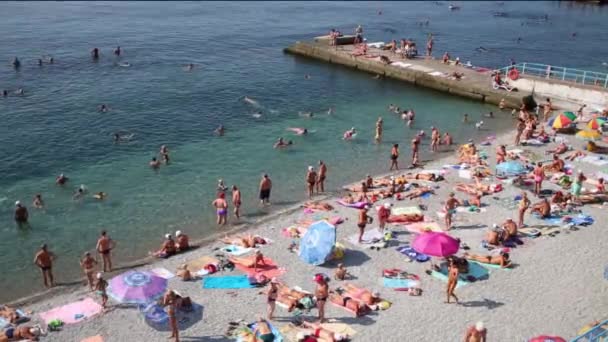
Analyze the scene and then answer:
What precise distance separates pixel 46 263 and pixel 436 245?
1241cm

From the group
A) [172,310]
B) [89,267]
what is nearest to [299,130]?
[89,267]

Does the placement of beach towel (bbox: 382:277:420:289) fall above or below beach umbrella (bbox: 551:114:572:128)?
below

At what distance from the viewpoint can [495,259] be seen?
1939cm

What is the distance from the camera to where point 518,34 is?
236 feet

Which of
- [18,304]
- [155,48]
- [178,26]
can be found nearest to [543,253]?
[18,304]

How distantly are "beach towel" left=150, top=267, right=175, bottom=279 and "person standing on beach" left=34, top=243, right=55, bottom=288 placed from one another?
3252 mm

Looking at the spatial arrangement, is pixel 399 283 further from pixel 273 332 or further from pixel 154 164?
pixel 154 164

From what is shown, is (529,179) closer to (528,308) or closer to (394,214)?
(394,214)

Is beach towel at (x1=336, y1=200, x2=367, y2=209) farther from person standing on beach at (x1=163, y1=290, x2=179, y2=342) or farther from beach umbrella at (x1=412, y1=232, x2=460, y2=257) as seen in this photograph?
person standing on beach at (x1=163, y1=290, x2=179, y2=342)

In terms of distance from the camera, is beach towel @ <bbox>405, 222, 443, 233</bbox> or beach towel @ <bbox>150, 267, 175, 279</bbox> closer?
beach towel @ <bbox>150, 267, 175, 279</bbox>

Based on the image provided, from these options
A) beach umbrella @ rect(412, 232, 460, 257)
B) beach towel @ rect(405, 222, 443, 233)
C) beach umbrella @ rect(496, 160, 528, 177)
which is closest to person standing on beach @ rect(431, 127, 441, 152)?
beach umbrella @ rect(496, 160, 528, 177)

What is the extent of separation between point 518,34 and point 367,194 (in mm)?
54679

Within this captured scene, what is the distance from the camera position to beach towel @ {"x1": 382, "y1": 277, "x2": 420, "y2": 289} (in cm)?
1816

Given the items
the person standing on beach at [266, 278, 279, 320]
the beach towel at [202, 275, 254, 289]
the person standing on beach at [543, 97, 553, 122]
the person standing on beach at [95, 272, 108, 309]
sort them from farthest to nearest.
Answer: the person standing on beach at [543, 97, 553, 122] < the beach towel at [202, 275, 254, 289] < the person standing on beach at [95, 272, 108, 309] < the person standing on beach at [266, 278, 279, 320]
